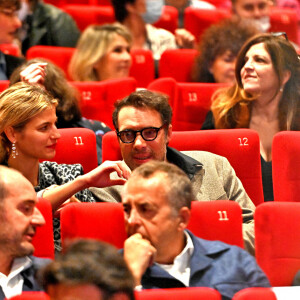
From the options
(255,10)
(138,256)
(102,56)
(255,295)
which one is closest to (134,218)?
(138,256)

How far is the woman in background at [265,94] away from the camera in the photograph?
2.23m

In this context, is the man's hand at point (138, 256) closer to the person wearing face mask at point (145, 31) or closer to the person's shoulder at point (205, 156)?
the person's shoulder at point (205, 156)

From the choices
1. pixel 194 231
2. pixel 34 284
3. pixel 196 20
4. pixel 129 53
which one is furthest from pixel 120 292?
pixel 196 20

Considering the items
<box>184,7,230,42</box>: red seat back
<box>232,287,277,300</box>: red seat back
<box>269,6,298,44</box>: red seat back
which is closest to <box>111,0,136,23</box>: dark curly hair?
<box>184,7,230,42</box>: red seat back

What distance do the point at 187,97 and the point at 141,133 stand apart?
674mm

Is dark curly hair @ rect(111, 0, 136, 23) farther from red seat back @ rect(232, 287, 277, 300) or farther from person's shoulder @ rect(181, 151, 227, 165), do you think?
red seat back @ rect(232, 287, 277, 300)

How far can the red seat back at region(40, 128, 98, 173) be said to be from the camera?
192 cm

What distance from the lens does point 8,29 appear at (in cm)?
281

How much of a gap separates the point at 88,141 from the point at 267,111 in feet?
1.94

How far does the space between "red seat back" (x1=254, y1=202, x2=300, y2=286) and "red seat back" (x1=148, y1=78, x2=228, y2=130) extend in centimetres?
97

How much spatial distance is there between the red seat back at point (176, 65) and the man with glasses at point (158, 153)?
100 centimetres

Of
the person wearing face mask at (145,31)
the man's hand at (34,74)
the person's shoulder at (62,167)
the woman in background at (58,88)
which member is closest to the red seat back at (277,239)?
the person's shoulder at (62,167)

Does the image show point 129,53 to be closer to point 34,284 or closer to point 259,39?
point 259,39

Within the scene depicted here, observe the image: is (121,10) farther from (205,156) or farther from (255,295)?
(255,295)
